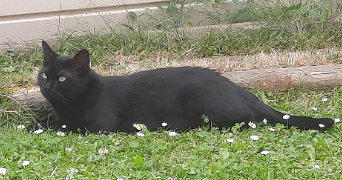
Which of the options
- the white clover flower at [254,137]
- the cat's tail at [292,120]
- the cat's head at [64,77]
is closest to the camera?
the white clover flower at [254,137]

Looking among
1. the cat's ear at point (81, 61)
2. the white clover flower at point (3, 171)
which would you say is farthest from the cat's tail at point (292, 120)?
the white clover flower at point (3, 171)

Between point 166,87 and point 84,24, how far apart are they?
2.37 m

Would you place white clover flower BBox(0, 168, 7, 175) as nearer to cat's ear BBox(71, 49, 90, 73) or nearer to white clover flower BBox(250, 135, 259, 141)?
cat's ear BBox(71, 49, 90, 73)

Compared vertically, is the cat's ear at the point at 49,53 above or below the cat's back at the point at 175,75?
above

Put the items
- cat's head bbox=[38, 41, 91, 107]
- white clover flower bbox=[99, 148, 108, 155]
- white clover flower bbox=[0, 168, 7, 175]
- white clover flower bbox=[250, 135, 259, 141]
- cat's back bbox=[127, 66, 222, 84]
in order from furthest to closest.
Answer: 1. cat's back bbox=[127, 66, 222, 84]
2. cat's head bbox=[38, 41, 91, 107]
3. white clover flower bbox=[250, 135, 259, 141]
4. white clover flower bbox=[99, 148, 108, 155]
5. white clover flower bbox=[0, 168, 7, 175]

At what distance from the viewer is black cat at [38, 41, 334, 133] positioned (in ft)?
12.0

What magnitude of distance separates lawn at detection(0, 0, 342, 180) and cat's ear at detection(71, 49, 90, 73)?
0.55m

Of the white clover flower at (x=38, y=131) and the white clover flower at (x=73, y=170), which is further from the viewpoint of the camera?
the white clover flower at (x=38, y=131)

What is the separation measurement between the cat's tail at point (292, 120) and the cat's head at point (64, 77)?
1471 mm

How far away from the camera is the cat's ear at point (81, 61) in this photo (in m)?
3.65

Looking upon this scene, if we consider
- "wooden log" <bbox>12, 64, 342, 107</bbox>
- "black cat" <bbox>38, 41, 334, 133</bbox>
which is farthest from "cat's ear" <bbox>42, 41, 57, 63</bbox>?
"wooden log" <bbox>12, 64, 342, 107</bbox>

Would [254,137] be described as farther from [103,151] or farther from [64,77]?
[64,77]

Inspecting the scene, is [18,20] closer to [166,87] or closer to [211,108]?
[166,87]

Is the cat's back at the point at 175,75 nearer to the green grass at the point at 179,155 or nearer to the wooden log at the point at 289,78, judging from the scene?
the green grass at the point at 179,155
